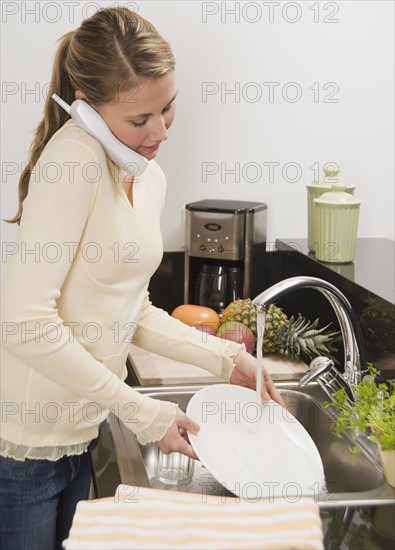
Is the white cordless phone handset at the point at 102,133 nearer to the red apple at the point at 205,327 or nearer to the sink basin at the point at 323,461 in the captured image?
the sink basin at the point at 323,461

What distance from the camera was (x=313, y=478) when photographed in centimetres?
126

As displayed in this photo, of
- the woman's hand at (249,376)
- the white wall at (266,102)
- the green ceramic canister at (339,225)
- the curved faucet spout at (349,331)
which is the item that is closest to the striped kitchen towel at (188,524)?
the woman's hand at (249,376)

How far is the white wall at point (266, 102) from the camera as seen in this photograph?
199 cm

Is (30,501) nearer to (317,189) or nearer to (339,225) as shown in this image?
(339,225)

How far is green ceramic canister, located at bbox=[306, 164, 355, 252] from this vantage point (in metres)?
1.90

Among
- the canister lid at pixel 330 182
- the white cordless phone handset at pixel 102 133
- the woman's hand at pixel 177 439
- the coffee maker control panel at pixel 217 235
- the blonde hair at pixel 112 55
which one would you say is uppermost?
the blonde hair at pixel 112 55

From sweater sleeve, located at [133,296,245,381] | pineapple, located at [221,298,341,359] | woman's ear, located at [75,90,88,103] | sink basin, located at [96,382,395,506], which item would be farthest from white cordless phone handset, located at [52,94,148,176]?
pineapple, located at [221,298,341,359]

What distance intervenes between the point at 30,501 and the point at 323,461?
56cm

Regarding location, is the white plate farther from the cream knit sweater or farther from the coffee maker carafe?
the coffee maker carafe

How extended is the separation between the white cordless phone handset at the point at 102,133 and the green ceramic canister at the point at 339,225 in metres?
0.77

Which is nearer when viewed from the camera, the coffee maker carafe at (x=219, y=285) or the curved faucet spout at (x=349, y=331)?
the curved faucet spout at (x=349, y=331)

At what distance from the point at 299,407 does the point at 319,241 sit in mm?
442

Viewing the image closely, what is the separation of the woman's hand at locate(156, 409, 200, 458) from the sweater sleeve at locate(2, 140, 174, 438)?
0.41 feet

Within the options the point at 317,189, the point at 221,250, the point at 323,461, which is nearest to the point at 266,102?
the point at 317,189
